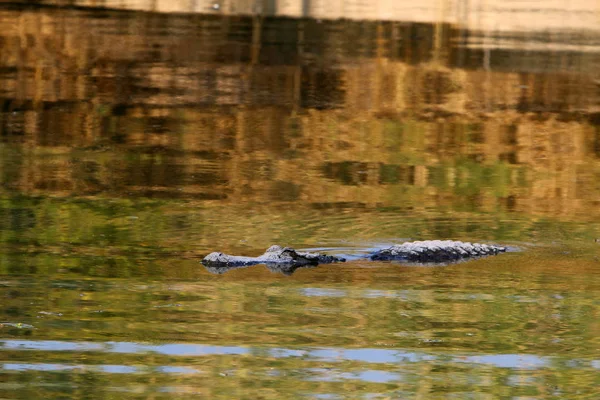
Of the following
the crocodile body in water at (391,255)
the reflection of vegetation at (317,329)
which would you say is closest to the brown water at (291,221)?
the reflection of vegetation at (317,329)

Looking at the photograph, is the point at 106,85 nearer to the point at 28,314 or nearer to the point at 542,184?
the point at 542,184

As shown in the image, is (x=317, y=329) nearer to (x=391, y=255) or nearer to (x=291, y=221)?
(x=391, y=255)

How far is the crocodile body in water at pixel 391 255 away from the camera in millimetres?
7637

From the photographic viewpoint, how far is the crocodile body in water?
7637 mm

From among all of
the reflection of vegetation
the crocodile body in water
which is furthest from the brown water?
the crocodile body in water

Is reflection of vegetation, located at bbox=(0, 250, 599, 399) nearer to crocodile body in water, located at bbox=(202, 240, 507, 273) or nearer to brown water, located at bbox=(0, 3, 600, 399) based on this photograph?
brown water, located at bbox=(0, 3, 600, 399)

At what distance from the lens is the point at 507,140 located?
43.5 feet

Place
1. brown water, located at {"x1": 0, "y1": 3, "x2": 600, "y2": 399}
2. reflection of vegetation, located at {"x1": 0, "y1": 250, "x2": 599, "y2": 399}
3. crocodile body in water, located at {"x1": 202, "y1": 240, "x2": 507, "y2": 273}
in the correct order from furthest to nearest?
crocodile body in water, located at {"x1": 202, "y1": 240, "x2": 507, "y2": 273} → brown water, located at {"x1": 0, "y1": 3, "x2": 600, "y2": 399} → reflection of vegetation, located at {"x1": 0, "y1": 250, "x2": 599, "y2": 399}

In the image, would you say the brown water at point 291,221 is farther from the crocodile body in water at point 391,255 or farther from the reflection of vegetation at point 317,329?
the crocodile body in water at point 391,255

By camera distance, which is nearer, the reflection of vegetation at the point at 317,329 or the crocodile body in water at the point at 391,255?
the reflection of vegetation at the point at 317,329

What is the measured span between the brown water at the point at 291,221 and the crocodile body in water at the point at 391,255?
13 centimetres

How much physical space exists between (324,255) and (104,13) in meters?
17.7

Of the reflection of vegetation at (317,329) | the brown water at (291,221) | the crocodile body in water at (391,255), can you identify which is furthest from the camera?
the crocodile body in water at (391,255)

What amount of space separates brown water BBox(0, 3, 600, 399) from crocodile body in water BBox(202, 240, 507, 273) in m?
0.13
